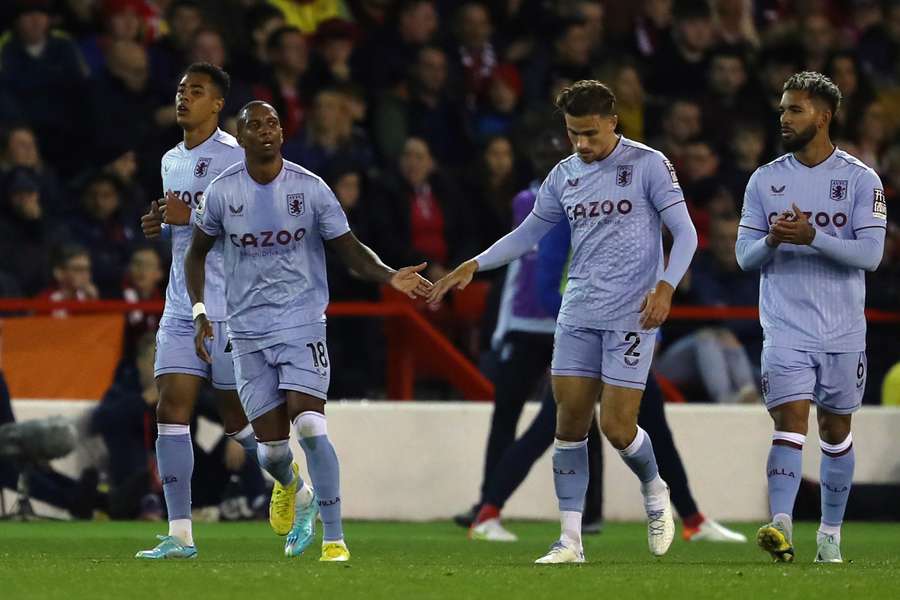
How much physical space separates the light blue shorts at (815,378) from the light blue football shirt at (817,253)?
0.16 feet

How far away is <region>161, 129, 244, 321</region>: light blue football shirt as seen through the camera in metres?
9.30

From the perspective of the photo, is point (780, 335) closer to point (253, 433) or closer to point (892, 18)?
point (253, 433)

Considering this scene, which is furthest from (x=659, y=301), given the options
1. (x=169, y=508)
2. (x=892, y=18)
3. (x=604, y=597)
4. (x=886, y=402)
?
(x=892, y=18)

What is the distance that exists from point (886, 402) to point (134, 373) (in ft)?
18.4

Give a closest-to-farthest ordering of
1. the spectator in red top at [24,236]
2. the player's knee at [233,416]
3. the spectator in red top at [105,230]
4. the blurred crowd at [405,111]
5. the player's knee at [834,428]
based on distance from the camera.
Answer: the player's knee at [834,428] → the player's knee at [233,416] → the spectator in red top at [24,236] → the spectator in red top at [105,230] → the blurred crowd at [405,111]

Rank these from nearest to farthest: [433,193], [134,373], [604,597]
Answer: [604,597]
[134,373]
[433,193]

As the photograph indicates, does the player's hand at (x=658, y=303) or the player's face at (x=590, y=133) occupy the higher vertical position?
the player's face at (x=590, y=133)

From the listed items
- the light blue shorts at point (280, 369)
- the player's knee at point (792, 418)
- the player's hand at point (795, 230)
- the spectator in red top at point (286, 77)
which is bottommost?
the player's knee at point (792, 418)

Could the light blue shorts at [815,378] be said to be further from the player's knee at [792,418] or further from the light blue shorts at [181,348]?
the light blue shorts at [181,348]

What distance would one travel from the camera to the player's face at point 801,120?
29.2 feet

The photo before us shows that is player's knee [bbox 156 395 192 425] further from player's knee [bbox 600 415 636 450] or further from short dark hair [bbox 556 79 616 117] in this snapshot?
short dark hair [bbox 556 79 616 117]

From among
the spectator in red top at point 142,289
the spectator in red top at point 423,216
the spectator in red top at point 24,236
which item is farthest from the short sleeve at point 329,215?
the spectator in red top at point 423,216

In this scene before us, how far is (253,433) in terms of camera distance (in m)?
9.62

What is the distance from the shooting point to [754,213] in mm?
9008
